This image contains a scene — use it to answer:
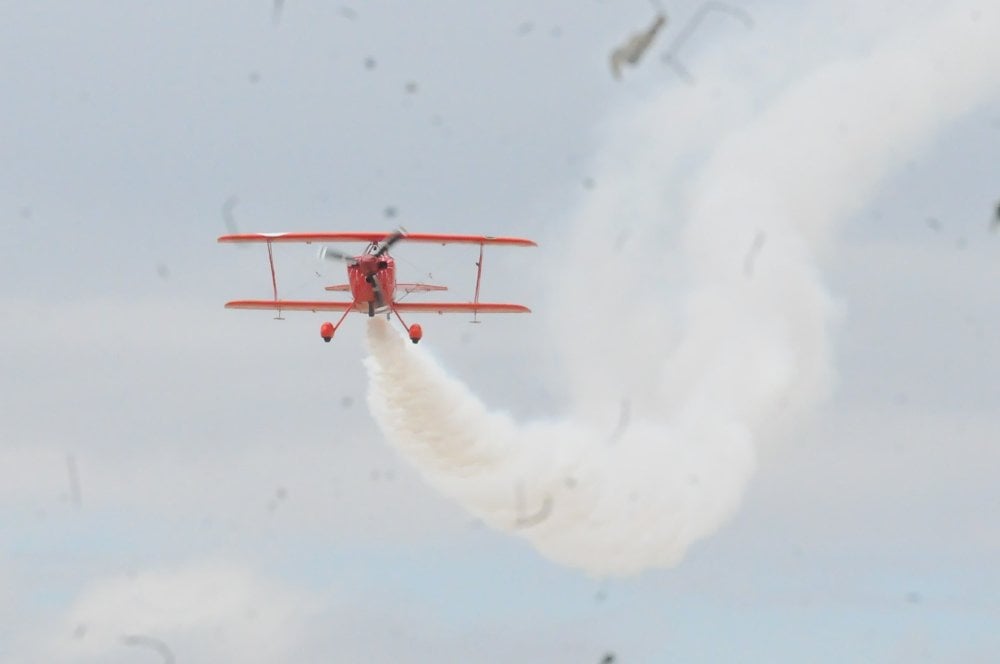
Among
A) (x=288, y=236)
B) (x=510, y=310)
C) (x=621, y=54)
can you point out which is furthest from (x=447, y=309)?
(x=621, y=54)

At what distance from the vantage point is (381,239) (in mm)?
66500

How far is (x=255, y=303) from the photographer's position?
225ft

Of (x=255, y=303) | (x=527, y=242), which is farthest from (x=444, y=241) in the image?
(x=255, y=303)

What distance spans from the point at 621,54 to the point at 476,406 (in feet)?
152

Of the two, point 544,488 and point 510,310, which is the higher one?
point 510,310

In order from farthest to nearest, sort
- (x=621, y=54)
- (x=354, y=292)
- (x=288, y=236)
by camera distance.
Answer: (x=288, y=236) → (x=354, y=292) → (x=621, y=54)

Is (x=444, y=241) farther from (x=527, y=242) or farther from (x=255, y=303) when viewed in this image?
(x=255, y=303)

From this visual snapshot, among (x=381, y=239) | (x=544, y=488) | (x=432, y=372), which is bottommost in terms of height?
(x=544, y=488)

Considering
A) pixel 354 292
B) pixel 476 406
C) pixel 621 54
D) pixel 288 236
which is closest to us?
pixel 621 54

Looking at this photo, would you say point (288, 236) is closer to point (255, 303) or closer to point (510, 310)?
point (255, 303)

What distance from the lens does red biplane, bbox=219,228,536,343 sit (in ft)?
213

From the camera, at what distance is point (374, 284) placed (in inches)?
2549

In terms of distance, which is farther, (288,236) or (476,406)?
(476,406)

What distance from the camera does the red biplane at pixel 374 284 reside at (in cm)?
6488
